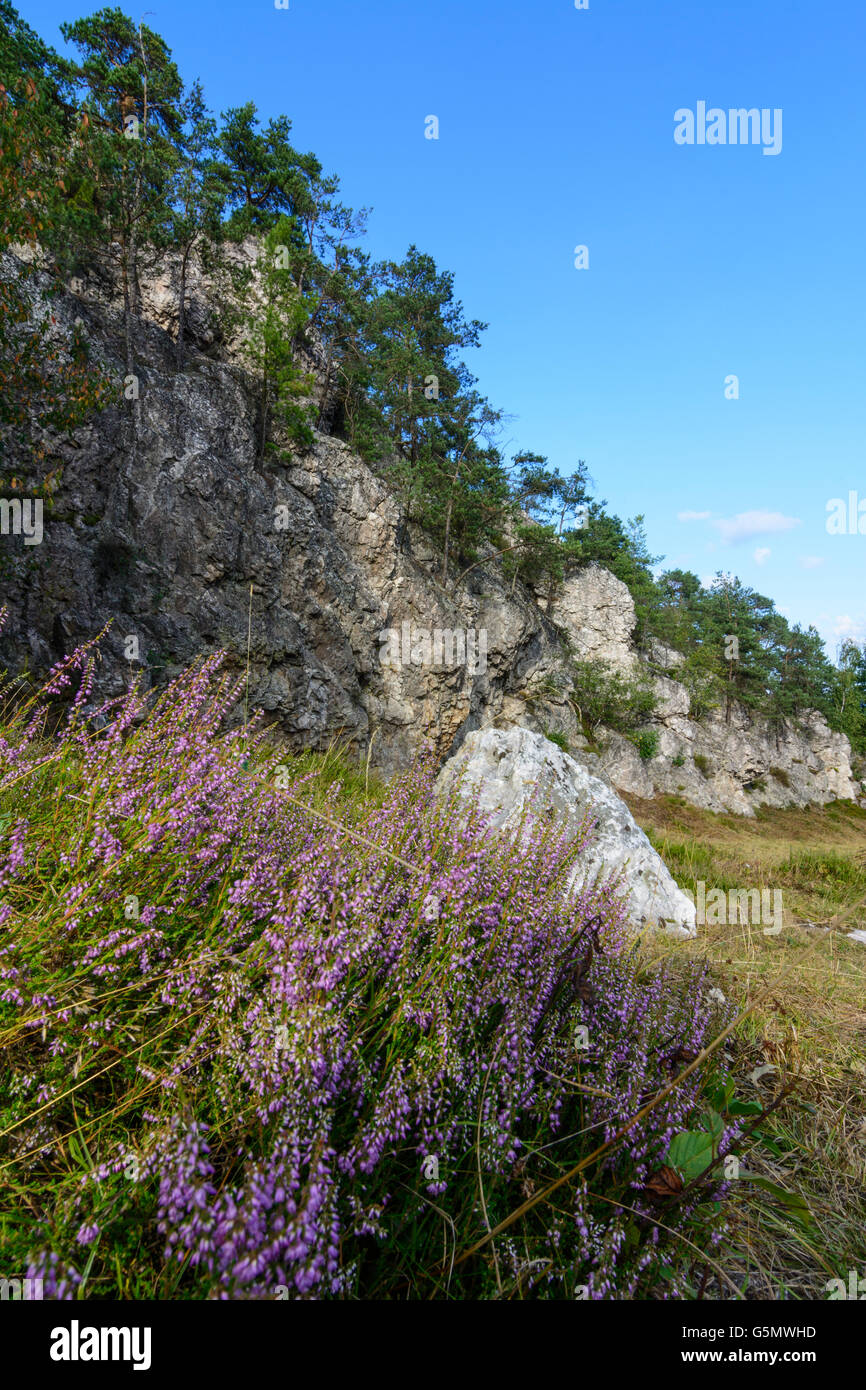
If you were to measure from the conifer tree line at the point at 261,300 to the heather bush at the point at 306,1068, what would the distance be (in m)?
6.42

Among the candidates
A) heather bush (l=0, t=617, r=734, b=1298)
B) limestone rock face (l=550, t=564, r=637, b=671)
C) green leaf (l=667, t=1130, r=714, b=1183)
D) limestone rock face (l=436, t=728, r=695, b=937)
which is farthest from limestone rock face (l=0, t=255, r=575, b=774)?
limestone rock face (l=550, t=564, r=637, b=671)

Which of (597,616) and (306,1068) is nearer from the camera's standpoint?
(306,1068)

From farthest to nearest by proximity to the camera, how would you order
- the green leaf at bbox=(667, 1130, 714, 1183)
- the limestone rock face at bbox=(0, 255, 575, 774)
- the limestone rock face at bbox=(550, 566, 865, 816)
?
the limestone rock face at bbox=(550, 566, 865, 816)
the limestone rock face at bbox=(0, 255, 575, 774)
the green leaf at bbox=(667, 1130, 714, 1183)

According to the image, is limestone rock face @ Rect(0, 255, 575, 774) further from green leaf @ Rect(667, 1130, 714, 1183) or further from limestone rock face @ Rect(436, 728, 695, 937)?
green leaf @ Rect(667, 1130, 714, 1183)

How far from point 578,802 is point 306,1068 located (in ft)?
17.9

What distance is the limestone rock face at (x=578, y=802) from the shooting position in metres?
7.00

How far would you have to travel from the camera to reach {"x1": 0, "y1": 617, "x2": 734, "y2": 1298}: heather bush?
1.33 meters

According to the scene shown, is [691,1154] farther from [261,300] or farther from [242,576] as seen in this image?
[261,300]

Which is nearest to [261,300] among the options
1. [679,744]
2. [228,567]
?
[228,567]

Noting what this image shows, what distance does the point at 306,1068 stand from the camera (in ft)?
4.67

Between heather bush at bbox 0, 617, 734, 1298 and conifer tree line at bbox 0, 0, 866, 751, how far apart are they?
6.42 m
